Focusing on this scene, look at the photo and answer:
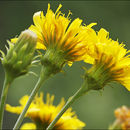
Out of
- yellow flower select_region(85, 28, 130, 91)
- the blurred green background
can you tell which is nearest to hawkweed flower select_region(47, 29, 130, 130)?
yellow flower select_region(85, 28, 130, 91)

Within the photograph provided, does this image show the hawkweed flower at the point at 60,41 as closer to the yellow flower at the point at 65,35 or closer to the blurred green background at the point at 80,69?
the yellow flower at the point at 65,35

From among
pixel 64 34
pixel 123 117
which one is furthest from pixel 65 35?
pixel 123 117

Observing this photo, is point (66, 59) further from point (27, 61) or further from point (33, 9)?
point (33, 9)

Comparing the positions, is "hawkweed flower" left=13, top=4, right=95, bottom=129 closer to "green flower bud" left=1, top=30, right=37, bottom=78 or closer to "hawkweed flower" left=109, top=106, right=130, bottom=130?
"green flower bud" left=1, top=30, right=37, bottom=78

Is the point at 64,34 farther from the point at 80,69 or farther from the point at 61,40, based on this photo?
the point at 80,69

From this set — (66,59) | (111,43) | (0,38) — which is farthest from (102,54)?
(0,38)

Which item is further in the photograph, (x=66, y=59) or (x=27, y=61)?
(x=66, y=59)
